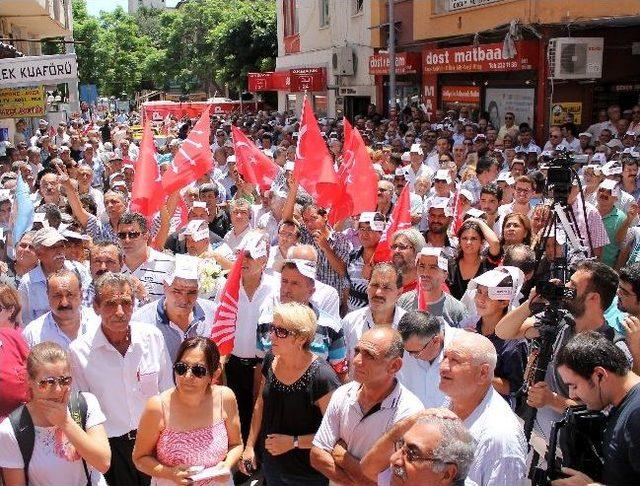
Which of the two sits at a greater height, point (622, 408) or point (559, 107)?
point (559, 107)

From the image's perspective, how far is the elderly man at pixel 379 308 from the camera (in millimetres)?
4574

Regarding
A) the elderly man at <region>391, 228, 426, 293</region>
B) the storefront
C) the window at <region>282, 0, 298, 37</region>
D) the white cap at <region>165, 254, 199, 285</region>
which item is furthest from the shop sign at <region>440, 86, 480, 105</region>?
the window at <region>282, 0, 298, 37</region>

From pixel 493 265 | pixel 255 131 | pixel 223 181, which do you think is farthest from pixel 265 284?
pixel 255 131

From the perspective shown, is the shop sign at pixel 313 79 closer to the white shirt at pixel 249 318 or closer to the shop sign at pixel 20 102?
the shop sign at pixel 20 102

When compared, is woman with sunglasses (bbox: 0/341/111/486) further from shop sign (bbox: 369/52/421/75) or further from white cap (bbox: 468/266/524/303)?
shop sign (bbox: 369/52/421/75)

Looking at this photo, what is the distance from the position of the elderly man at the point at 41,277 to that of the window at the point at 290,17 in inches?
1133

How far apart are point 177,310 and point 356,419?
151 centimetres

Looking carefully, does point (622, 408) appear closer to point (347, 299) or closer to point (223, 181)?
point (347, 299)

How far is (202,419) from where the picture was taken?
3.58 meters

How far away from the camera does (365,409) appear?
3451mm

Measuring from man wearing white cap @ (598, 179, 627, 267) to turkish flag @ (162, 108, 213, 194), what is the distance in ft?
13.3

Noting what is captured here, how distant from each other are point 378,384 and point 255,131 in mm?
17929

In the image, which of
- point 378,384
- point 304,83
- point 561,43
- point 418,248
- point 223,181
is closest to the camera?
point 378,384

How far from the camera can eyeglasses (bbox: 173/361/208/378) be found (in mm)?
3553
